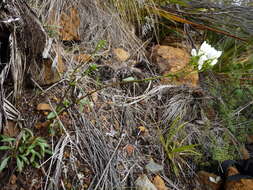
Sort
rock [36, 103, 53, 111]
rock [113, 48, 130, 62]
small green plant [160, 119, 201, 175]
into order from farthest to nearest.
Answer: rock [113, 48, 130, 62] → small green plant [160, 119, 201, 175] → rock [36, 103, 53, 111]

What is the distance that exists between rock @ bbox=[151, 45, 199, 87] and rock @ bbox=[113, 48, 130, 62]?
0.74 feet

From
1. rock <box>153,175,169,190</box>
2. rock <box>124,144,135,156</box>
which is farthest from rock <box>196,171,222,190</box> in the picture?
rock <box>124,144,135,156</box>

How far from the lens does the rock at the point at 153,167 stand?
1195mm

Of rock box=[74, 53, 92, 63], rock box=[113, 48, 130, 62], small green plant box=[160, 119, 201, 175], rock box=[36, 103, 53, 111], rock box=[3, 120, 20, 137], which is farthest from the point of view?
rock box=[113, 48, 130, 62]

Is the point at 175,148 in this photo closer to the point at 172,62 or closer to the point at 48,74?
the point at 172,62

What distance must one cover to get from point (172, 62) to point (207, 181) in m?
0.88

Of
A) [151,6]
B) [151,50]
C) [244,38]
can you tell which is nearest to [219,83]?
[244,38]

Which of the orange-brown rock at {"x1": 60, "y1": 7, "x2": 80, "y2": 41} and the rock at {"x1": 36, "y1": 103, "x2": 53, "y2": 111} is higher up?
the orange-brown rock at {"x1": 60, "y1": 7, "x2": 80, "y2": 41}

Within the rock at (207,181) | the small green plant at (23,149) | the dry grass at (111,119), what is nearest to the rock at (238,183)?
the rock at (207,181)

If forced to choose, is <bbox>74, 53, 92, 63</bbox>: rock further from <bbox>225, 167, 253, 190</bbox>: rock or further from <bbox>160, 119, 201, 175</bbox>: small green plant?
<bbox>225, 167, 253, 190</bbox>: rock

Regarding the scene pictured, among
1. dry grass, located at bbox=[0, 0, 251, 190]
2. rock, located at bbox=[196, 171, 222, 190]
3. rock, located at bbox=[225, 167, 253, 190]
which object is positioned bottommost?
rock, located at bbox=[196, 171, 222, 190]

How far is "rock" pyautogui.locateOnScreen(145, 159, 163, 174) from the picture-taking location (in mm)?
1195

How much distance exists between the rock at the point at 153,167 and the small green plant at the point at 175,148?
9cm

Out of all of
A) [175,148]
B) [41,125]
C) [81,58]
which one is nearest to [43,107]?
[41,125]
